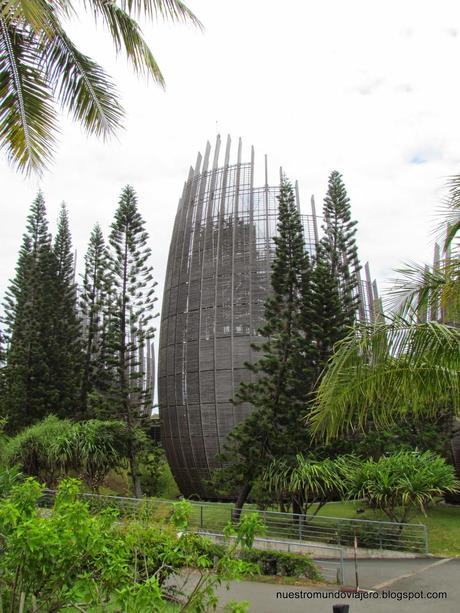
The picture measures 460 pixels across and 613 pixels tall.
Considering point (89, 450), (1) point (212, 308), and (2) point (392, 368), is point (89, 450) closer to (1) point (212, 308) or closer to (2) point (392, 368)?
(1) point (212, 308)

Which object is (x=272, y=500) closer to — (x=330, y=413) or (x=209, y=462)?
(x=209, y=462)

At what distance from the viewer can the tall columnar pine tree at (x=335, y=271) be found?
17031mm

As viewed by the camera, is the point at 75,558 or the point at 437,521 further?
the point at 437,521

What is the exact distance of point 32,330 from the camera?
23375mm

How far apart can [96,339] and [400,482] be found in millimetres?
15822

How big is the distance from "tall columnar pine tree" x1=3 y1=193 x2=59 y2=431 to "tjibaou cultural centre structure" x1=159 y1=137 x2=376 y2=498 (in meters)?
4.66

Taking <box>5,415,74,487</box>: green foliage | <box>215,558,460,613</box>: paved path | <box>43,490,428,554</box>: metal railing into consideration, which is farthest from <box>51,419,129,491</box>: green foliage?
<box>215,558,460,613</box>: paved path

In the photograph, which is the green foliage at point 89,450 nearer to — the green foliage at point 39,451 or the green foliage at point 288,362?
the green foliage at point 39,451

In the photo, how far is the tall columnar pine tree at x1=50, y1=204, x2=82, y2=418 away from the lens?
76.6 feet

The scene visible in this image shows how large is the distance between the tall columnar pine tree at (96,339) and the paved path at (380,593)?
1211 cm

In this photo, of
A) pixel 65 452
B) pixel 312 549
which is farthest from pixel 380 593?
pixel 65 452

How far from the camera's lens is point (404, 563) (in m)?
11.2

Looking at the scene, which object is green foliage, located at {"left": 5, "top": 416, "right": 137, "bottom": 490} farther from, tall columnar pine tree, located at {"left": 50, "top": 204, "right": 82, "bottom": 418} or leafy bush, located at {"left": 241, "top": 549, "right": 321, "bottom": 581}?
leafy bush, located at {"left": 241, "top": 549, "right": 321, "bottom": 581}

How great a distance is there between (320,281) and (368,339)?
1276cm
